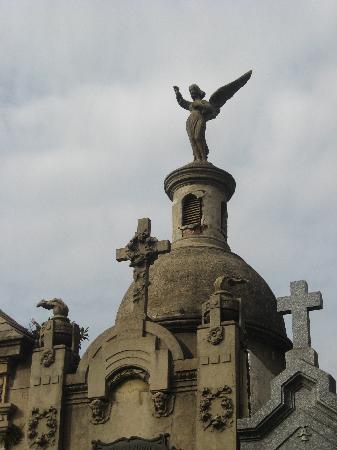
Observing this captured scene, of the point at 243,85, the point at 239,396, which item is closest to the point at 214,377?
the point at 239,396

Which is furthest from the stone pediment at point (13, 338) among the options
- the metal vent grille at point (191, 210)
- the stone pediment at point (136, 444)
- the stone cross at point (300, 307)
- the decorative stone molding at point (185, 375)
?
the metal vent grille at point (191, 210)

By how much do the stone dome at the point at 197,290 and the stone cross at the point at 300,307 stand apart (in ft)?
15.1

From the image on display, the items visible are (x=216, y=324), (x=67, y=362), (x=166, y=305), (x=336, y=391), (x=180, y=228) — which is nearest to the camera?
(x=336, y=391)

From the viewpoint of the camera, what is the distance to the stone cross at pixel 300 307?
633 inches

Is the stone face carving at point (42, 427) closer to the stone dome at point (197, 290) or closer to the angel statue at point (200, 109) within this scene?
the stone dome at point (197, 290)

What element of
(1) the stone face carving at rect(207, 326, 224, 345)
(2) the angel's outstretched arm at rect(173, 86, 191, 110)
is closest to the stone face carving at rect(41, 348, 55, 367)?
(1) the stone face carving at rect(207, 326, 224, 345)

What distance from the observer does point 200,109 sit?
25.2 meters

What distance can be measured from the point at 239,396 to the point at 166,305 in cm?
532

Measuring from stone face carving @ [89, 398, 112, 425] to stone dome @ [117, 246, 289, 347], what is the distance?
3821 mm

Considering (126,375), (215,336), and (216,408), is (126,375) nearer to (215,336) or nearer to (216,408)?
(215,336)

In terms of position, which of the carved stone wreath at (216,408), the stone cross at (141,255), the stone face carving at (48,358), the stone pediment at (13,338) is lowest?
the carved stone wreath at (216,408)

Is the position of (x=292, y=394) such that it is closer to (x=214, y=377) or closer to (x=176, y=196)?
(x=214, y=377)

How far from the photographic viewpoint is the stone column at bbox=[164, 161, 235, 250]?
23828 millimetres

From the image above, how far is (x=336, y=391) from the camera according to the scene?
15.7 m
